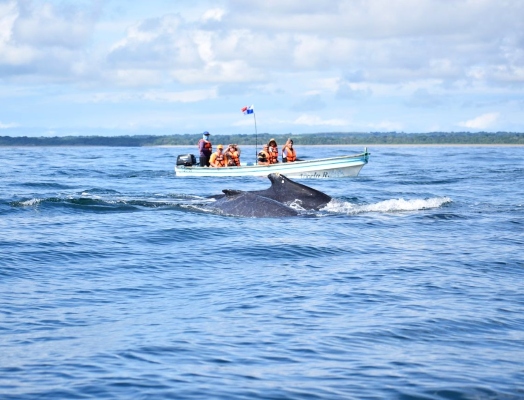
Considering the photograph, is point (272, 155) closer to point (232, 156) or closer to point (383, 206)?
point (232, 156)

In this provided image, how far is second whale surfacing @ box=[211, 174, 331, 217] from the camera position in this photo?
21.2 m

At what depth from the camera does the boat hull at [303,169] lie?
39000 millimetres

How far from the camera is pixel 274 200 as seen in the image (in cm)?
2184

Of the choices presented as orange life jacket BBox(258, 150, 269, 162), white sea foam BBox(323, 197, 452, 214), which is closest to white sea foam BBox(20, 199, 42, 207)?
white sea foam BBox(323, 197, 452, 214)

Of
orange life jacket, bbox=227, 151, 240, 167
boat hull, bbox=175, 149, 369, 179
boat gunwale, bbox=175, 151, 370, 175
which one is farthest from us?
orange life jacket, bbox=227, 151, 240, 167

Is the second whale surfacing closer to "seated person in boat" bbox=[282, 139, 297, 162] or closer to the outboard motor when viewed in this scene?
"seated person in boat" bbox=[282, 139, 297, 162]

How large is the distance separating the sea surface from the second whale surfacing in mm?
413

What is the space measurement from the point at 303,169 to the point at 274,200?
1740 centimetres

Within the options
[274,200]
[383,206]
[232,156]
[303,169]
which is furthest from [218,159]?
[274,200]

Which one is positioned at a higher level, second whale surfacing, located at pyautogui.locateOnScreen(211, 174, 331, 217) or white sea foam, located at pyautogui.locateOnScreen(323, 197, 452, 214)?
second whale surfacing, located at pyautogui.locateOnScreen(211, 174, 331, 217)

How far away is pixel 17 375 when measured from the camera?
8.31 metres

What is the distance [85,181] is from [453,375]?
32009mm

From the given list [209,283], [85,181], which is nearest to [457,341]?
[209,283]

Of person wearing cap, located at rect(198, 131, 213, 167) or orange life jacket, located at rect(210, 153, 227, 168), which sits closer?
orange life jacket, located at rect(210, 153, 227, 168)
